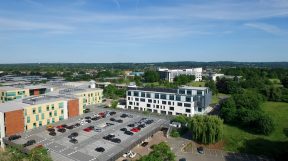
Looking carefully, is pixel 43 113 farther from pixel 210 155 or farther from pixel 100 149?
pixel 210 155

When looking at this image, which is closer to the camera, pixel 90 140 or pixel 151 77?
pixel 90 140

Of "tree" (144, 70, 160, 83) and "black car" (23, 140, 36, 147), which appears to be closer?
"black car" (23, 140, 36, 147)

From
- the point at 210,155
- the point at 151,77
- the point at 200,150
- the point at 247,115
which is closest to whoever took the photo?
the point at 210,155

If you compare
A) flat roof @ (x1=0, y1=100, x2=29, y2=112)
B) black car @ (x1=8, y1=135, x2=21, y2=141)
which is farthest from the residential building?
black car @ (x1=8, y1=135, x2=21, y2=141)

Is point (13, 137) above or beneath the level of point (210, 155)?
above

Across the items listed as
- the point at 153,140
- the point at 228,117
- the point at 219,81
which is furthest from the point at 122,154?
the point at 219,81

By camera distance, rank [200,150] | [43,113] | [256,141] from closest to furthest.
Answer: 1. [200,150]
2. [256,141]
3. [43,113]

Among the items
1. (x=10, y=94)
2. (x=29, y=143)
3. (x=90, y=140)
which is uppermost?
(x=10, y=94)

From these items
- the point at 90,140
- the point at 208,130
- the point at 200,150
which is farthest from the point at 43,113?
the point at 208,130

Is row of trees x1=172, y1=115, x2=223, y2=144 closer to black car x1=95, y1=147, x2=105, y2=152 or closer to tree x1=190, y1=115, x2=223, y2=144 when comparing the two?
tree x1=190, y1=115, x2=223, y2=144
